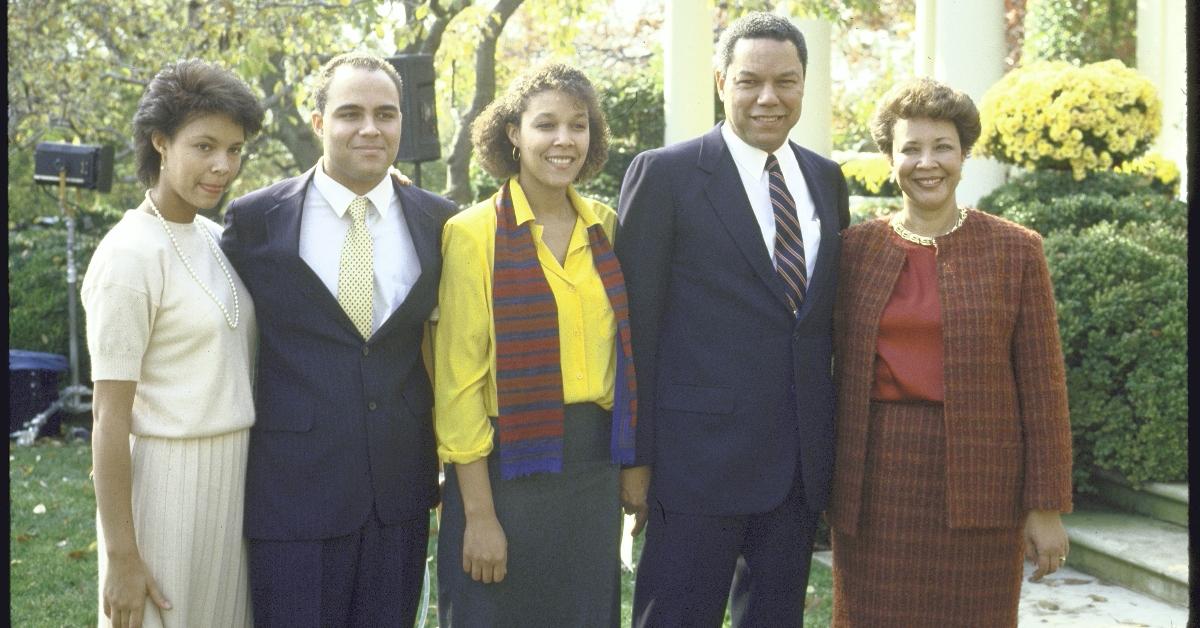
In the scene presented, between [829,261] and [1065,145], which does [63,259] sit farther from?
[829,261]

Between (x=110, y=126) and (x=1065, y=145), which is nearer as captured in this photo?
(x=1065, y=145)

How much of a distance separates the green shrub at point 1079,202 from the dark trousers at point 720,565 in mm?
3927

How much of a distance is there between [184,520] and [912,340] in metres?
1.86

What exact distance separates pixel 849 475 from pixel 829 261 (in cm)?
57

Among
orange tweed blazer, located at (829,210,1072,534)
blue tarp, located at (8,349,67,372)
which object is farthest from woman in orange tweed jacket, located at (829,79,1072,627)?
blue tarp, located at (8,349,67,372)

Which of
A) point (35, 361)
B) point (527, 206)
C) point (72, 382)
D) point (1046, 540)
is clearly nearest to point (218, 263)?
point (527, 206)

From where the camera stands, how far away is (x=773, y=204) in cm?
340

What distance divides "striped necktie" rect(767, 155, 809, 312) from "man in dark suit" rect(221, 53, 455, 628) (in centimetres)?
90

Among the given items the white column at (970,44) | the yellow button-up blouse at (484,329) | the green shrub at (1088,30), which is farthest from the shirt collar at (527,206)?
the green shrub at (1088,30)

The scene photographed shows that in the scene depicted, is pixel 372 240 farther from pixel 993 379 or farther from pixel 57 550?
pixel 57 550

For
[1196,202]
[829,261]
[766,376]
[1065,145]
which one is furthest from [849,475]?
[1065,145]

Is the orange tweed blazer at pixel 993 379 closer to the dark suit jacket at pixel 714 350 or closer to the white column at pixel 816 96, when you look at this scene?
the dark suit jacket at pixel 714 350

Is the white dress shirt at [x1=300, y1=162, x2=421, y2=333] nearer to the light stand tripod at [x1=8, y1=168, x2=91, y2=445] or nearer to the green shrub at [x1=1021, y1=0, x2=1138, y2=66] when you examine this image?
the light stand tripod at [x1=8, y1=168, x2=91, y2=445]

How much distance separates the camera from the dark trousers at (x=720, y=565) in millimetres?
3361
